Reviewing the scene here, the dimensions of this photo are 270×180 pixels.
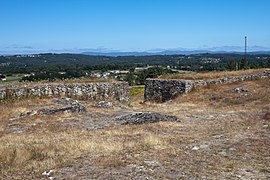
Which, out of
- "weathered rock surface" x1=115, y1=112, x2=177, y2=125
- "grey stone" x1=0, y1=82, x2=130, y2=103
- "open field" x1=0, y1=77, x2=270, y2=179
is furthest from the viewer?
"grey stone" x1=0, y1=82, x2=130, y2=103

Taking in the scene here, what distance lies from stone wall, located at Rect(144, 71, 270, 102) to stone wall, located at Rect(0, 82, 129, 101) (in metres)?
3.14

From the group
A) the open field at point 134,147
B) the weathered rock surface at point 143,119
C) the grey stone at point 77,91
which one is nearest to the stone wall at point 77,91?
the grey stone at point 77,91

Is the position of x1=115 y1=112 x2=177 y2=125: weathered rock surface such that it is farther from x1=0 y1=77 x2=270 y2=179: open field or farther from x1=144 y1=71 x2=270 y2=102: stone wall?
x1=144 y1=71 x2=270 y2=102: stone wall

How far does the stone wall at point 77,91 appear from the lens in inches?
851

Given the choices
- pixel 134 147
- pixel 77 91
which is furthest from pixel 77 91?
pixel 134 147

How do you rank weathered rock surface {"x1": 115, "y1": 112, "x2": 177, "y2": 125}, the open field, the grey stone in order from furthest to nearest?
the grey stone < weathered rock surface {"x1": 115, "y1": 112, "x2": 177, "y2": 125} < the open field

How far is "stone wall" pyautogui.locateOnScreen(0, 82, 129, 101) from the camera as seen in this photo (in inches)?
851

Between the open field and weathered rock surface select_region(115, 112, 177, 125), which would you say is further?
weathered rock surface select_region(115, 112, 177, 125)

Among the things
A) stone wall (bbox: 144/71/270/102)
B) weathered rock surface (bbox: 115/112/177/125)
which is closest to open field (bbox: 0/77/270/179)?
weathered rock surface (bbox: 115/112/177/125)

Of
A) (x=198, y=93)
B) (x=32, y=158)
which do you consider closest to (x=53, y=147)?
(x=32, y=158)

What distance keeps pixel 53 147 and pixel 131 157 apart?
244cm

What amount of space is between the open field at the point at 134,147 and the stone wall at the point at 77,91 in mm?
4732

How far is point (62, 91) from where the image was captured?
23797 millimetres

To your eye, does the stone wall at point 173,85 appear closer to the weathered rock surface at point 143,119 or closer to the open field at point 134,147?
the open field at point 134,147
